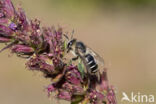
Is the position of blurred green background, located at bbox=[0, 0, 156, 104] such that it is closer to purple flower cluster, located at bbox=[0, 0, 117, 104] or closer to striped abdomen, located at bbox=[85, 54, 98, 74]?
striped abdomen, located at bbox=[85, 54, 98, 74]

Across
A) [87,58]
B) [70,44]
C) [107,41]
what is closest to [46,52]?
[70,44]

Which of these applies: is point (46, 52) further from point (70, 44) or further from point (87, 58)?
point (87, 58)

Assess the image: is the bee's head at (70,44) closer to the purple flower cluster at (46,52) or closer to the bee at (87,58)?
the bee at (87,58)

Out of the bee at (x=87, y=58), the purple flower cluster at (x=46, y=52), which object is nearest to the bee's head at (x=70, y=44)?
the bee at (x=87, y=58)

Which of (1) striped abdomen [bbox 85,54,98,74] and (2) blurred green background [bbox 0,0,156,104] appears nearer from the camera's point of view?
(1) striped abdomen [bbox 85,54,98,74]

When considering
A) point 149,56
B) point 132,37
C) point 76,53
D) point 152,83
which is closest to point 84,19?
point 132,37

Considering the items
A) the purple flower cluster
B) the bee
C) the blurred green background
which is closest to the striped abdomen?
the bee
